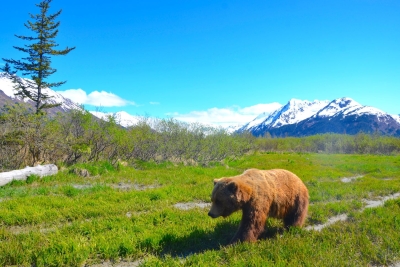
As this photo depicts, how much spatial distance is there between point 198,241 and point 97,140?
492 inches

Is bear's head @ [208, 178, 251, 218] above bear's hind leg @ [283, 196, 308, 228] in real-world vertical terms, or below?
above

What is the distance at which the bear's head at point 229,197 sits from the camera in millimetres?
4867

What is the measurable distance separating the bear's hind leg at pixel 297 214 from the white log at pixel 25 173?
421 inches

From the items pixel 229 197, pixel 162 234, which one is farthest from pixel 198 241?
pixel 229 197

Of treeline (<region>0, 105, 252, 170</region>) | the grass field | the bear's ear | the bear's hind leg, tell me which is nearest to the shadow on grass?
the grass field

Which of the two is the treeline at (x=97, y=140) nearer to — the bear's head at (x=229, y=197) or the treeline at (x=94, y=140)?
the treeline at (x=94, y=140)

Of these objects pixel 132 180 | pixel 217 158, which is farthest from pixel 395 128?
pixel 132 180

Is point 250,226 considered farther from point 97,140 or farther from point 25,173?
point 97,140

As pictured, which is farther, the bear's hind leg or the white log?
the white log

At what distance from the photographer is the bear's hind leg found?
5770 millimetres

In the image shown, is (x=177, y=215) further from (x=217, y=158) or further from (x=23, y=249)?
(x=217, y=158)

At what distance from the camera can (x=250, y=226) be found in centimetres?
495

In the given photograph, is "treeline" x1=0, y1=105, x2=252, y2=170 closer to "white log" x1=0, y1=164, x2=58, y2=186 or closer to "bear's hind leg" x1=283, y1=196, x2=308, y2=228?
"white log" x1=0, y1=164, x2=58, y2=186

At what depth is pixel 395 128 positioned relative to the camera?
637ft
